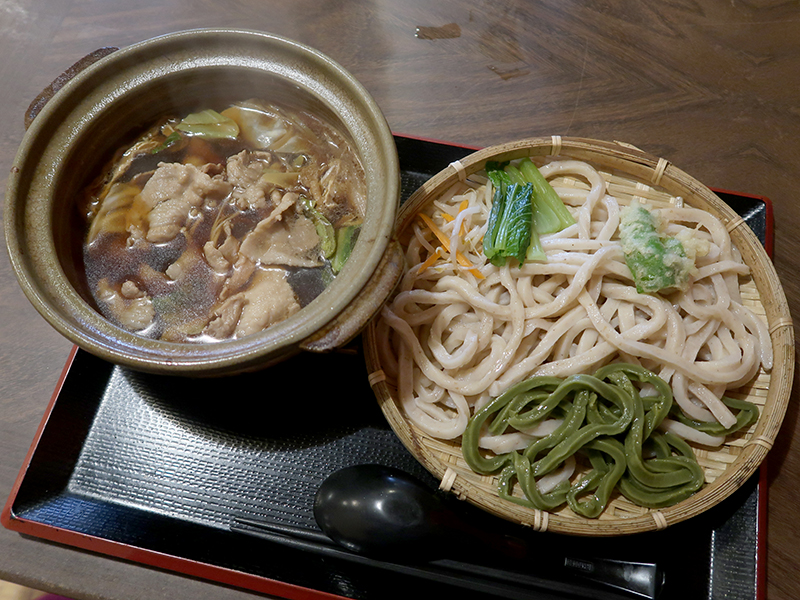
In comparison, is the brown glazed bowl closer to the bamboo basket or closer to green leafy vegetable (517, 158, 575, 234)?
the bamboo basket

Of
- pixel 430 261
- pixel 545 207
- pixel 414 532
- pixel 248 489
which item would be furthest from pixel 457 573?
pixel 545 207

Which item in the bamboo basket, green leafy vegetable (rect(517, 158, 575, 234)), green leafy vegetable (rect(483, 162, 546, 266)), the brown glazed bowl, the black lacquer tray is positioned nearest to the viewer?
the brown glazed bowl

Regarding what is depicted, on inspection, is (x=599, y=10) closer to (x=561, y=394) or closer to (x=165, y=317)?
(x=561, y=394)

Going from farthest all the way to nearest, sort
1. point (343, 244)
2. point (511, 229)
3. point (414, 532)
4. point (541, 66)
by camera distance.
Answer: point (541, 66)
point (511, 229)
point (343, 244)
point (414, 532)

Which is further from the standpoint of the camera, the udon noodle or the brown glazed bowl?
the udon noodle

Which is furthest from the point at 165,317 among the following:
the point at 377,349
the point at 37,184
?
the point at 377,349

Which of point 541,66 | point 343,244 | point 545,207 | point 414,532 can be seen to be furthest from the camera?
point 541,66

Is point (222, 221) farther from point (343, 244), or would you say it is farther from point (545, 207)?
point (545, 207)

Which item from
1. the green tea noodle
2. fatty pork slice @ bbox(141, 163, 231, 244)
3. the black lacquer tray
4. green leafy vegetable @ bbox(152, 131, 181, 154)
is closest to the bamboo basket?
the green tea noodle
